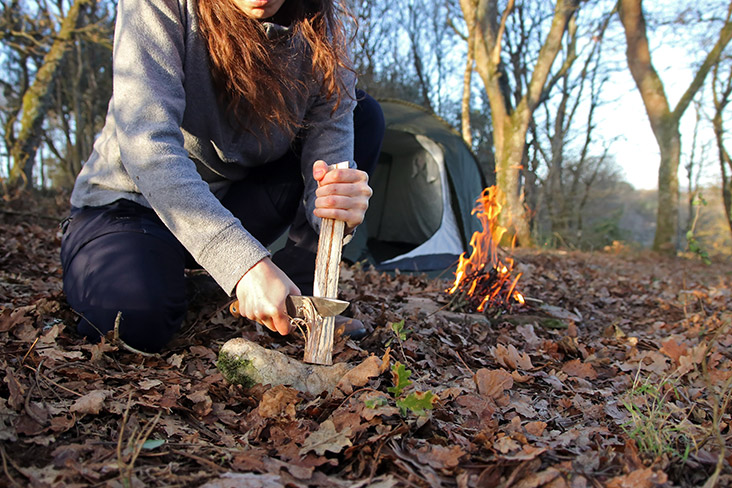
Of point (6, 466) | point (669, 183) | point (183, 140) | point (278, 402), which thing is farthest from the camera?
point (669, 183)

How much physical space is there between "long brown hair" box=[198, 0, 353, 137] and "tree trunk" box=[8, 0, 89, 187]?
7.29 meters

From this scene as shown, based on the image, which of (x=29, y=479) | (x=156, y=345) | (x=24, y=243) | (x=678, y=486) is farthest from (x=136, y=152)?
(x=24, y=243)

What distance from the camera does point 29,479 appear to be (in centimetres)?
101

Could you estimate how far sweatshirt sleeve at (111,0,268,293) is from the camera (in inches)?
58.5

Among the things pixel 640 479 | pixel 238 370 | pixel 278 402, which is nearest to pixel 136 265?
pixel 238 370

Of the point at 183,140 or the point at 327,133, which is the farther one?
the point at 327,133

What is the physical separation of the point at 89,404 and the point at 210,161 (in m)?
1.21

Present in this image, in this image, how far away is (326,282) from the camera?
1.57 meters

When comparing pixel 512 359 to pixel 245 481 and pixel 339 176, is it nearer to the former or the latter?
pixel 339 176

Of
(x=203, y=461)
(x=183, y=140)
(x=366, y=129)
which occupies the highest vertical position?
(x=366, y=129)

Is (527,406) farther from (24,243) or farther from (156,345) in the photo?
(24,243)

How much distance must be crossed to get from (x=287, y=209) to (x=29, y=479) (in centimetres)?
169

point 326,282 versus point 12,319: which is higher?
point 326,282

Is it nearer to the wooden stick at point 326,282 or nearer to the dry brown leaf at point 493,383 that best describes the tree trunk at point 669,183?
the dry brown leaf at point 493,383
